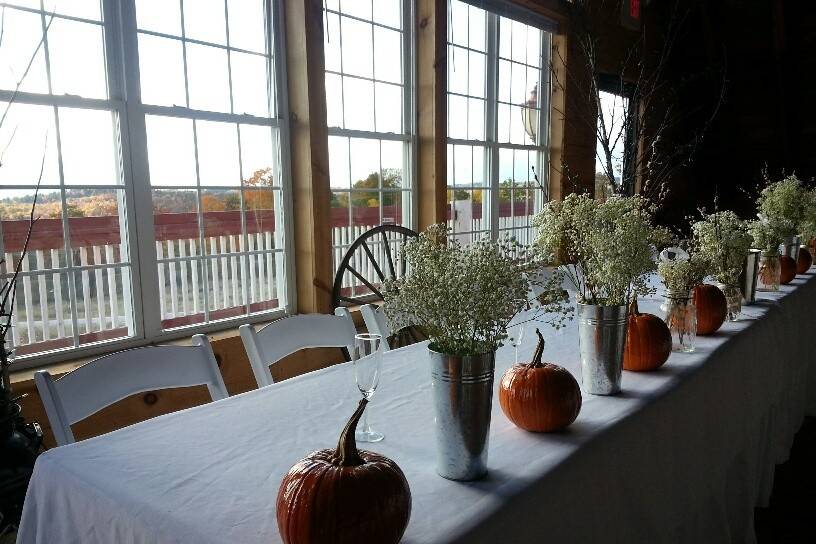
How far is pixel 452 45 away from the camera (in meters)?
4.22

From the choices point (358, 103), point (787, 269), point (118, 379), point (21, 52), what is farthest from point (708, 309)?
point (21, 52)

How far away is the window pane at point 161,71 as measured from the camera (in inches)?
105

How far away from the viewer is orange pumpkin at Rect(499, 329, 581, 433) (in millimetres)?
1183

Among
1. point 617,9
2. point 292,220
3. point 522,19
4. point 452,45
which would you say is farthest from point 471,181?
point 617,9

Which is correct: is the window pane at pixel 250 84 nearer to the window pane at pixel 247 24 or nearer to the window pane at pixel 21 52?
the window pane at pixel 247 24

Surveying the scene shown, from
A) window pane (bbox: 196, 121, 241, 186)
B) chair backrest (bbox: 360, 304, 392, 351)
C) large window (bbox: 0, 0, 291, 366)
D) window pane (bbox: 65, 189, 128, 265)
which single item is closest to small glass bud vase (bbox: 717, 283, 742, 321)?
chair backrest (bbox: 360, 304, 392, 351)

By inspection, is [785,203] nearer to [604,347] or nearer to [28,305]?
[604,347]

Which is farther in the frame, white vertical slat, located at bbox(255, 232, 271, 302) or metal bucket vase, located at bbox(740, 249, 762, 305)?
white vertical slat, located at bbox(255, 232, 271, 302)

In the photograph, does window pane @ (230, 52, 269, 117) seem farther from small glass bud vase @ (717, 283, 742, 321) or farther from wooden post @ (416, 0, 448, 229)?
small glass bud vase @ (717, 283, 742, 321)

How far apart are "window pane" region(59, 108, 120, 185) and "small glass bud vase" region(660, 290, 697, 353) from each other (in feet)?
7.69


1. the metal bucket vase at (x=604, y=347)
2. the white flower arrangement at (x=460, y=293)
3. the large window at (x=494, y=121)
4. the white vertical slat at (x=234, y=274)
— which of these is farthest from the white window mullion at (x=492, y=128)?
the white flower arrangement at (x=460, y=293)

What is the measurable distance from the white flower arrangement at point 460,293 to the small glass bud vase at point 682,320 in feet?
3.39

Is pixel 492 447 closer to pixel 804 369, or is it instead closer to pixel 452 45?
pixel 804 369

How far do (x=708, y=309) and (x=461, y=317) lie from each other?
141cm
